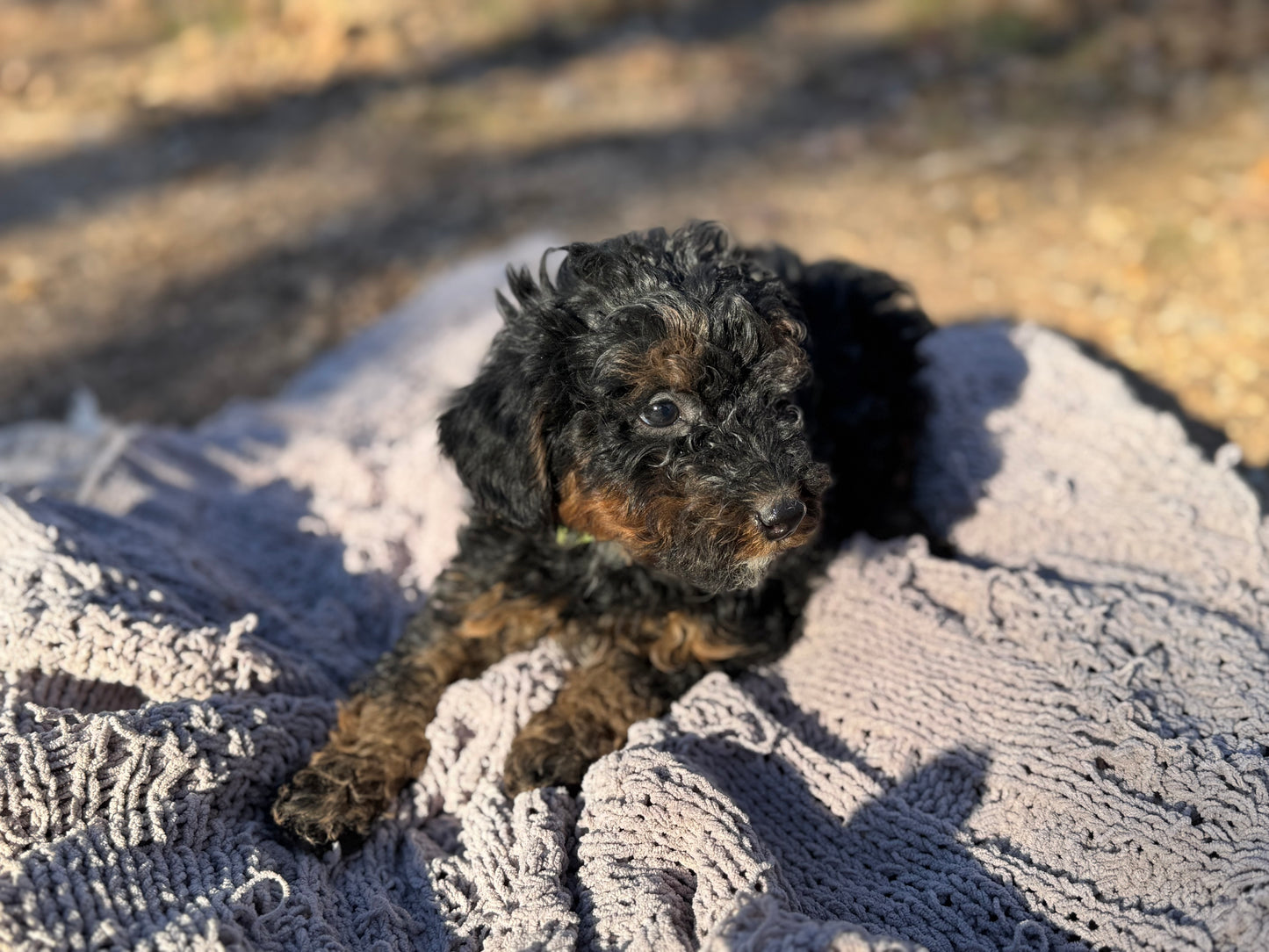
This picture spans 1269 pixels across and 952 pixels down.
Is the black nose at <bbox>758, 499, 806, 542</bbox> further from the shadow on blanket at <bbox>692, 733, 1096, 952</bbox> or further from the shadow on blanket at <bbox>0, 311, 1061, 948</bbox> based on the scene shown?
the shadow on blanket at <bbox>0, 311, 1061, 948</bbox>

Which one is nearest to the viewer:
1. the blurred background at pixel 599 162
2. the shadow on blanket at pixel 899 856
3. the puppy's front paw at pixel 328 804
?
the shadow on blanket at pixel 899 856

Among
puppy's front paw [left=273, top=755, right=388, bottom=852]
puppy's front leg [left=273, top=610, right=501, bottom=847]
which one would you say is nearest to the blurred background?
puppy's front leg [left=273, top=610, right=501, bottom=847]

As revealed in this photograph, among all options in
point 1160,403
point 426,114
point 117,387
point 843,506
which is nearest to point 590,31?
point 426,114

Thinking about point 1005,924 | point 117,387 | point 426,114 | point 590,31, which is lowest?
point 1005,924

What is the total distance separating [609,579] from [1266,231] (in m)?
5.38

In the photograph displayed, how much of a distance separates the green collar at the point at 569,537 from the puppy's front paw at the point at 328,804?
3.24ft

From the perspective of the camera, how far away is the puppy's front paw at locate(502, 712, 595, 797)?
11.0 ft

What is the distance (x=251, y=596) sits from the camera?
4.21 m

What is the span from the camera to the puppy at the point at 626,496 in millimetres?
2967

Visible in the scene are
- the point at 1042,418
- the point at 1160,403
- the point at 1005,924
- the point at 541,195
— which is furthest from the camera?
the point at 541,195

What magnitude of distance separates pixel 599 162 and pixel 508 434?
556cm

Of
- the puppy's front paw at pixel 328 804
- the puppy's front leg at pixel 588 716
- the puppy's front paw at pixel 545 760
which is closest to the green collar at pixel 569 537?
the puppy's front leg at pixel 588 716

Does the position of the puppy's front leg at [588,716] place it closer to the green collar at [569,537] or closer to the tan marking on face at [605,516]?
the green collar at [569,537]

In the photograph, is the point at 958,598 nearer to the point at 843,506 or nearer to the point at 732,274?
the point at 843,506
